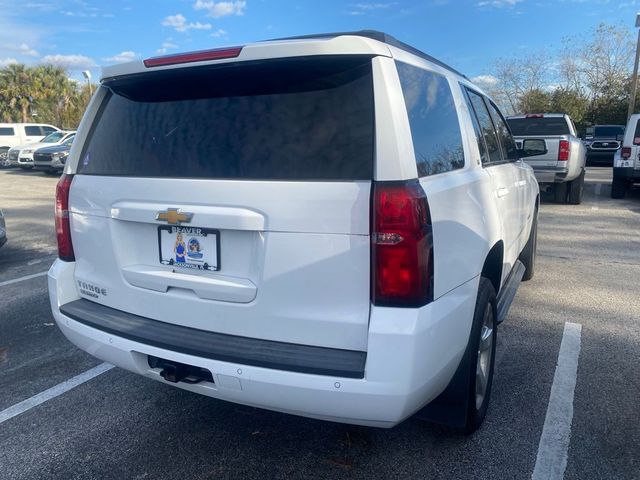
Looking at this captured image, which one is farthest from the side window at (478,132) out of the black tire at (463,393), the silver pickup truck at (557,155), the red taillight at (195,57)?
the silver pickup truck at (557,155)

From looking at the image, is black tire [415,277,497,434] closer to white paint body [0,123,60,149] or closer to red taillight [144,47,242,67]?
red taillight [144,47,242,67]

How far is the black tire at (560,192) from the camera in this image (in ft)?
37.9

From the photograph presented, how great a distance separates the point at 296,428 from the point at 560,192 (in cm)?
1049

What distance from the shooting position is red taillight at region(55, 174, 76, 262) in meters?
2.88

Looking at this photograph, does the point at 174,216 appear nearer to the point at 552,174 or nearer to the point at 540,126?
the point at 552,174

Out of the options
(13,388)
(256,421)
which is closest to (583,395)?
(256,421)

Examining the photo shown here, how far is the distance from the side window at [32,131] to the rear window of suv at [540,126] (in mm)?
24154

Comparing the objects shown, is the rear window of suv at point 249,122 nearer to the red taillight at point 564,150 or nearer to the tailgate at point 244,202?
the tailgate at point 244,202

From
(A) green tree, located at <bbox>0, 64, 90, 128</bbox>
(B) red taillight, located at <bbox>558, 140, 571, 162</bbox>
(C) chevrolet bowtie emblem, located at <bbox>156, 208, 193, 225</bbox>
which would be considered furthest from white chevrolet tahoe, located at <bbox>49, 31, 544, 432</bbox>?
(A) green tree, located at <bbox>0, 64, 90, 128</bbox>

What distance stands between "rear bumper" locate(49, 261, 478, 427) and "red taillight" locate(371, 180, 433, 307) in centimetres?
7

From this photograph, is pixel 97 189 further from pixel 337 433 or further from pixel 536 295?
pixel 536 295

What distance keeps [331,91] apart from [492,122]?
2261 millimetres

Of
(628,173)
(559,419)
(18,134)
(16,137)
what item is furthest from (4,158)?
(559,419)

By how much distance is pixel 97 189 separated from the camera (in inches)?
106
